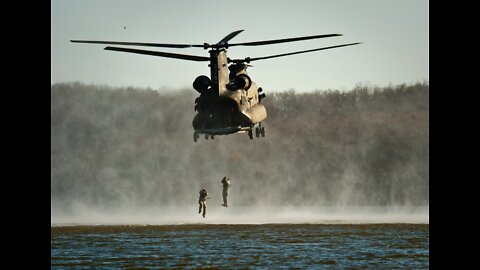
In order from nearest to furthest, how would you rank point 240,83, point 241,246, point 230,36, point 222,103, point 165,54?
point 241,246, point 165,54, point 222,103, point 240,83, point 230,36

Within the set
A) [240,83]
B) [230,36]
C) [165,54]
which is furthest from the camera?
[230,36]

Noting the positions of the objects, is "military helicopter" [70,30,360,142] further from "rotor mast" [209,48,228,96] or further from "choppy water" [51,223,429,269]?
"choppy water" [51,223,429,269]

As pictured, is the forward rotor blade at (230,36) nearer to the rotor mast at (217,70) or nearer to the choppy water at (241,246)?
the rotor mast at (217,70)

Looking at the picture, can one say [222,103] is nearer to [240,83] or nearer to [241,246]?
[240,83]

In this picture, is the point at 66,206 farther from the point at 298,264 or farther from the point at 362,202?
the point at 298,264

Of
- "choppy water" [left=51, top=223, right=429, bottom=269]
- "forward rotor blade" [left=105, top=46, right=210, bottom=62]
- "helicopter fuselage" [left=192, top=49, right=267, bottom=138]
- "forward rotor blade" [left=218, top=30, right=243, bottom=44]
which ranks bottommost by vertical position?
"choppy water" [left=51, top=223, right=429, bottom=269]

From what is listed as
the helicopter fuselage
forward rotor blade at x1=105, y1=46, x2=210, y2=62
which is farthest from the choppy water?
forward rotor blade at x1=105, y1=46, x2=210, y2=62

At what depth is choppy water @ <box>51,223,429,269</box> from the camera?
1630 inches

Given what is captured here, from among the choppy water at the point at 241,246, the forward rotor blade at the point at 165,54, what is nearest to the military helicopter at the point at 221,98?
the forward rotor blade at the point at 165,54

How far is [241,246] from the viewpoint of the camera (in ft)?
159

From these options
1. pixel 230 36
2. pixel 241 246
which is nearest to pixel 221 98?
pixel 230 36

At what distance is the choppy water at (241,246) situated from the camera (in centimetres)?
4141

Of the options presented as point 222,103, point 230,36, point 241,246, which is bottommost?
point 241,246
